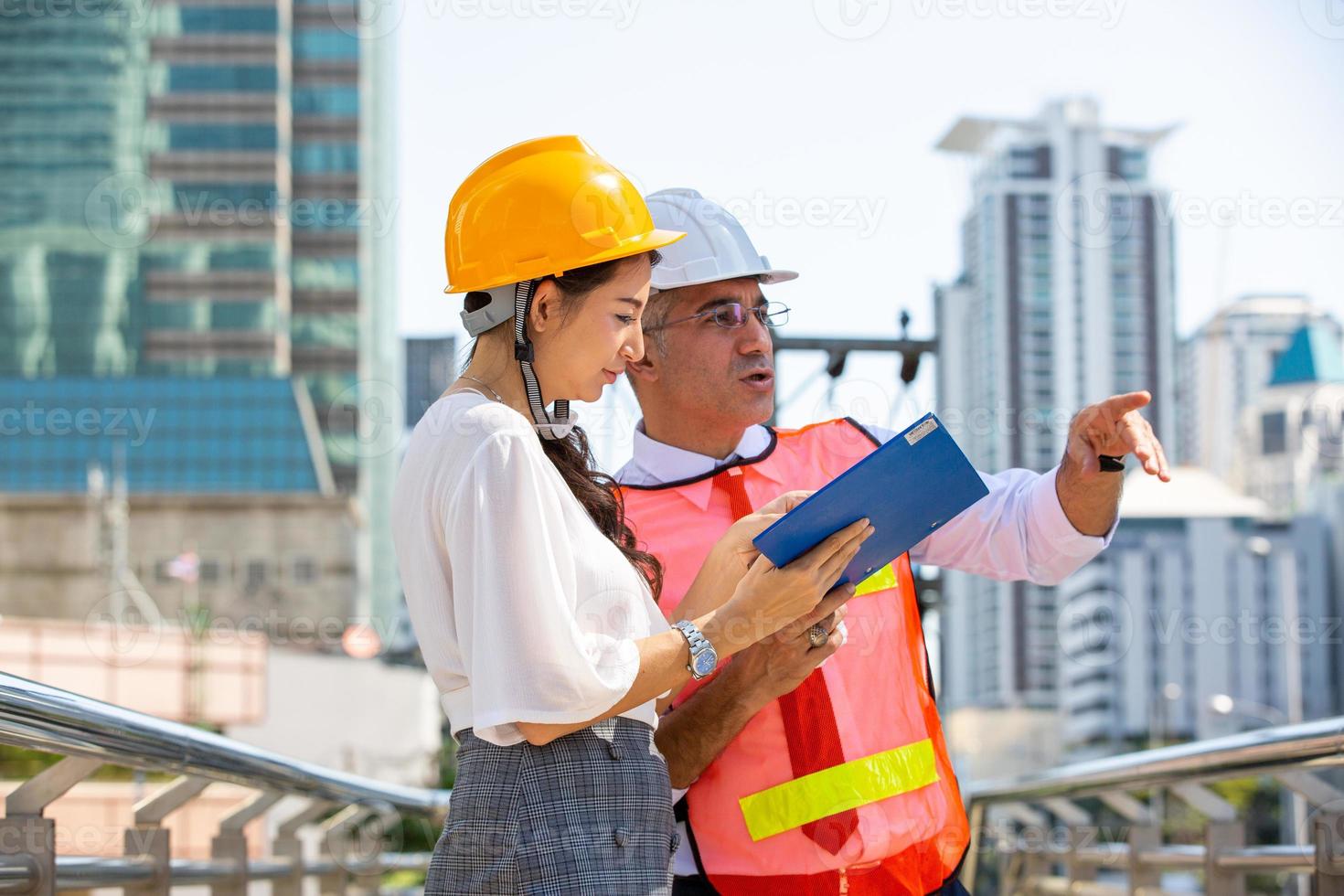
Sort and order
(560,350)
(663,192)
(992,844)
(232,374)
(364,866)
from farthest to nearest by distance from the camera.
→ (232,374), (992,844), (364,866), (663,192), (560,350)

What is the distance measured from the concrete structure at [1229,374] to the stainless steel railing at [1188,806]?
149 metres

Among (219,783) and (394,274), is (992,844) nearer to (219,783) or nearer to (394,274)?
(219,783)

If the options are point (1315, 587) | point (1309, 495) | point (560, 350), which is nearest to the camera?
point (560, 350)

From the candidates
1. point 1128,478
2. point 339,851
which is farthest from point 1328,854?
point 1128,478

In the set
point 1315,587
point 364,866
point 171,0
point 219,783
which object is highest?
point 171,0

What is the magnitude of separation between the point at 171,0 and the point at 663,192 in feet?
246

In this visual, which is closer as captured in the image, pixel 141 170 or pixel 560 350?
pixel 560 350

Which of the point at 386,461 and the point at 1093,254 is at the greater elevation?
the point at 1093,254

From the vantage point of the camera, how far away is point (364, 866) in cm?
552

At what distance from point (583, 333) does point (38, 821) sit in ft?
4.39

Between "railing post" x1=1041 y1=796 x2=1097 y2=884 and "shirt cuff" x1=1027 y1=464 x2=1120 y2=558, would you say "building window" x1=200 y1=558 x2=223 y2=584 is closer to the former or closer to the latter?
"railing post" x1=1041 y1=796 x2=1097 y2=884

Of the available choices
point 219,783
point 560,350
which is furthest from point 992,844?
point 560,350

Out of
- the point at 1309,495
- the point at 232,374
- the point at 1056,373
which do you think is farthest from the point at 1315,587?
the point at 232,374

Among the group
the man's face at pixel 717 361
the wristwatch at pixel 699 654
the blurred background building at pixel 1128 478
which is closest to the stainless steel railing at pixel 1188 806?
the man's face at pixel 717 361
